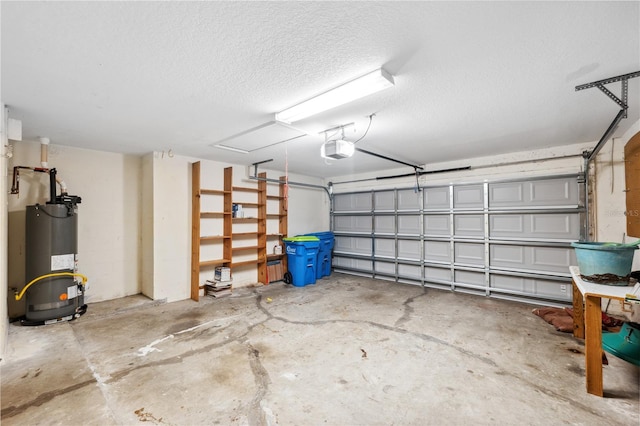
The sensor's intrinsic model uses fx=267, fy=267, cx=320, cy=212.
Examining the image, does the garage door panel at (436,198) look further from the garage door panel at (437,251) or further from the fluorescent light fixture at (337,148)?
the fluorescent light fixture at (337,148)

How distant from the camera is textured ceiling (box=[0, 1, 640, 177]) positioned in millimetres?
1412

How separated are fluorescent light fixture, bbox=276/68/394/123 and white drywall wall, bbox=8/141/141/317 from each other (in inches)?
129

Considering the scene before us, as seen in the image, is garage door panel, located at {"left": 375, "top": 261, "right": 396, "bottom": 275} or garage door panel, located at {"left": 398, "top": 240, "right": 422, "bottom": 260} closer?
garage door panel, located at {"left": 398, "top": 240, "right": 422, "bottom": 260}

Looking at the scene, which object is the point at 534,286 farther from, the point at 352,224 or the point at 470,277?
the point at 352,224

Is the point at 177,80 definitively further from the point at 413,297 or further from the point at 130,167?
the point at 413,297

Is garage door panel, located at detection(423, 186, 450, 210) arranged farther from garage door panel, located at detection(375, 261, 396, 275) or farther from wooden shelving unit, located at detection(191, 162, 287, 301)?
wooden shelving unit, located at detection(191, 162, 287, 301)

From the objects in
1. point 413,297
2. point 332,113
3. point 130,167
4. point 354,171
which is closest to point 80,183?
point 130,167

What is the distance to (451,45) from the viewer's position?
1685 mm

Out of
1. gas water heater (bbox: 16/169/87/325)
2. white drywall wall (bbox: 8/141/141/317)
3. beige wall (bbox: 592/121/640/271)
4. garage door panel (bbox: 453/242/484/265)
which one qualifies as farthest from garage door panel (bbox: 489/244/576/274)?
gas water heater (bbox: 16/169/87/325)

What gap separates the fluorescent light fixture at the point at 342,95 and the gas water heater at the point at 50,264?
3.15 meters

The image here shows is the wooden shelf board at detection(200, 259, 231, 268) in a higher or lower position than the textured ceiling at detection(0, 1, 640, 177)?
lower

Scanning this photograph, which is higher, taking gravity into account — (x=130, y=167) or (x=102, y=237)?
(x=130, y=167)

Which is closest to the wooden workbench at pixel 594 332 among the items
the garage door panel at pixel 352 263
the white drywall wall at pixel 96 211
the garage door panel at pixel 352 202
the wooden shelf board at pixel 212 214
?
the garage door panel at pixel 352 263

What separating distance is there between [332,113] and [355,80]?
717mm
